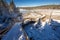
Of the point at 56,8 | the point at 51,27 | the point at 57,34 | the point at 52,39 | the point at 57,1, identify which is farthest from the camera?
the point at 56,8

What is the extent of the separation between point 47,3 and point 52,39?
413cm

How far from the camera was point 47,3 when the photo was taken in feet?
23.8

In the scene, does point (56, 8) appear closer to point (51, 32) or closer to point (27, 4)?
point (27, 4)

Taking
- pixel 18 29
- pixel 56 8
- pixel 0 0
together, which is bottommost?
pixel 56 8

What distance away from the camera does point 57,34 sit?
3.53 m

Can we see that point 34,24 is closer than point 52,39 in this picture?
No

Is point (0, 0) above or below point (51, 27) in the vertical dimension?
above

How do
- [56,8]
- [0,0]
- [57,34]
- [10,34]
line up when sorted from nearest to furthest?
[10,34] → [57,34] → [0,0] → [56,8]

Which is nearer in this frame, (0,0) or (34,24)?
(34,24)

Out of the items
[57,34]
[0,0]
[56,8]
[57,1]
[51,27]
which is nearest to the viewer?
[57,34]

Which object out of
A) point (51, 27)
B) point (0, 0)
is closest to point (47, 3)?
point (0, 0)

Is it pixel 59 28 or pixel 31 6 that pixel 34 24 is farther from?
pixel 31 6

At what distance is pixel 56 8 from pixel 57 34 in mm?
4083

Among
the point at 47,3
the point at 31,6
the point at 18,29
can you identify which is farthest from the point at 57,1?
the point at 18,29
